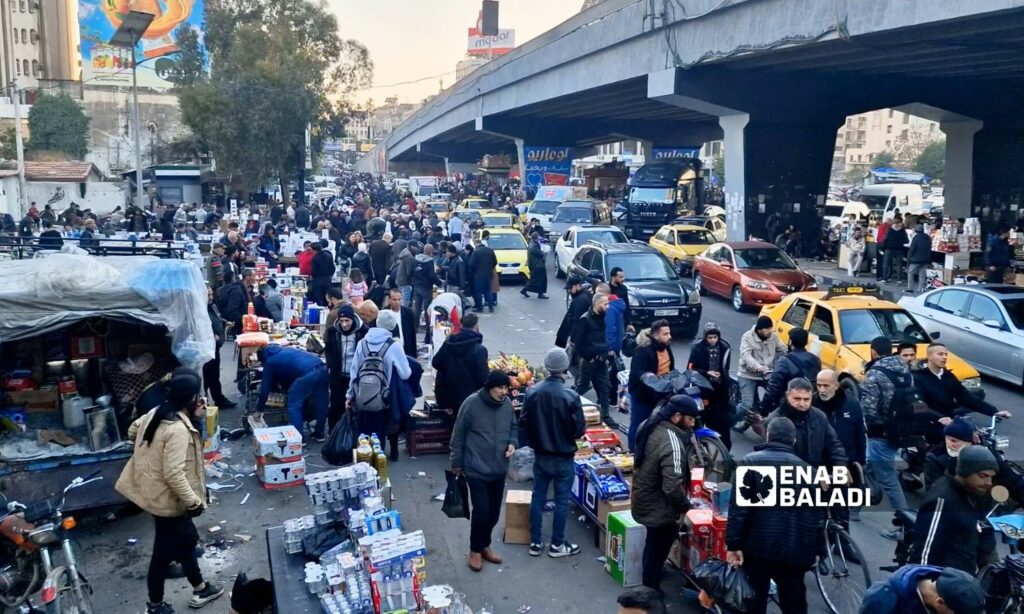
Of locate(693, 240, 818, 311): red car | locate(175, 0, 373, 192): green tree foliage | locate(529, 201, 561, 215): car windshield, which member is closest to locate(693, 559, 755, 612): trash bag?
locate(693, 240, 818, 311): red car

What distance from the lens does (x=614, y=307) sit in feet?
38.4

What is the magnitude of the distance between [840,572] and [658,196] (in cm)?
3058

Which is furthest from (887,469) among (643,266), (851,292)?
(643,266)

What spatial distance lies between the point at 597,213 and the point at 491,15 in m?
154

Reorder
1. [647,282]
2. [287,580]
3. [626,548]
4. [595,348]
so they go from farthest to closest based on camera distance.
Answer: [647,282], [595,348], [626,548], [287,580]

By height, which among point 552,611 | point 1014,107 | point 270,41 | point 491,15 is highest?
point 491,15

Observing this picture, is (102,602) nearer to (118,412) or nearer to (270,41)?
(118,412)

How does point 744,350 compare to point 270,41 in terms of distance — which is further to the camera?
point 270,41

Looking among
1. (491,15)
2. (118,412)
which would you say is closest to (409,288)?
(118,412)

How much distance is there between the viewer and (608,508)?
24.0 ft

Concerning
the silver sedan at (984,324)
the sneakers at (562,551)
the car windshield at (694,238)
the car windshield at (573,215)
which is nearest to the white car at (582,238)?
the car windshield at (694,238)

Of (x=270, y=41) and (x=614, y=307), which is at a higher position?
(x=270, y=41)

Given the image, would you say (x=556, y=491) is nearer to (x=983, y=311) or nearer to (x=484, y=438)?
(x=484, y=438)

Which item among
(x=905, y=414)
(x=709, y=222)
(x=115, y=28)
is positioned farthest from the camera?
(x=115, y=28)
